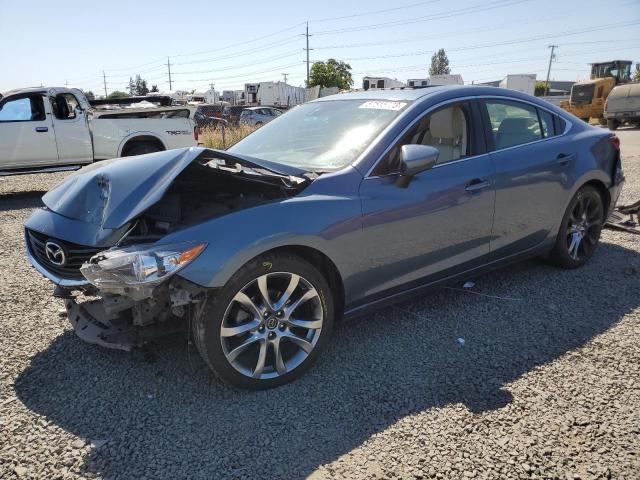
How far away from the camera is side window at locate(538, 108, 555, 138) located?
14.0 feet

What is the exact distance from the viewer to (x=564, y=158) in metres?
4.22

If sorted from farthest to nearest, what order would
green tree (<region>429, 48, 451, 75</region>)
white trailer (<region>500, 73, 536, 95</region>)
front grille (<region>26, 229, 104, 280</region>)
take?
green tree (<region>429, 48, 451, 75</region>)
white trailer (<region>500, 73, 536, 95</region>)
front grille (<region>26, 229, 104, 280</region>)

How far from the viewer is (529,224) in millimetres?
4062

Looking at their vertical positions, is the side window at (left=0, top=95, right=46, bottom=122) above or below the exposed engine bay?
above

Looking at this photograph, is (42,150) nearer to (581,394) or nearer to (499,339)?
(499,339)

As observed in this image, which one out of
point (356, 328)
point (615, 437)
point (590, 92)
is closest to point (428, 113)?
point (356, 328)

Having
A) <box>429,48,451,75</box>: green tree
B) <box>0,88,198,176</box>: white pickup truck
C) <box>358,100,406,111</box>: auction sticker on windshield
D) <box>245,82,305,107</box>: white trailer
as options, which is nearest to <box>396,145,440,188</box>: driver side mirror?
<box>358,100,406,111</box>: auction sticker on windshield

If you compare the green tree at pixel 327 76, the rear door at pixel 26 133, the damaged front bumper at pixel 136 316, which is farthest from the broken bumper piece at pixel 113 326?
the green tree at pixel 327 76

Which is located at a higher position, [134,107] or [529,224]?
[134,107]

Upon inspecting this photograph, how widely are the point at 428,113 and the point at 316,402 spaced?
6.94 feet

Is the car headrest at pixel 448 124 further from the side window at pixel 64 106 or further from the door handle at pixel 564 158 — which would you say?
the side window at pixel 64 106

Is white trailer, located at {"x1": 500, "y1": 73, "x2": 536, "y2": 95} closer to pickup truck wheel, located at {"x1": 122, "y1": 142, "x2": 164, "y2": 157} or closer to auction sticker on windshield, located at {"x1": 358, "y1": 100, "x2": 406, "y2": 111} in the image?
pickup truck wheel, located at {"x1": 122, "y1": 142, "x2": 164, "y2": 157}

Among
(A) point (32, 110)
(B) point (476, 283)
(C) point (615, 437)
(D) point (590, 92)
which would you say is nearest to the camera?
(C) point (615, 437)

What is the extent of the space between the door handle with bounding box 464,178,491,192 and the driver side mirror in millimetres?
512
